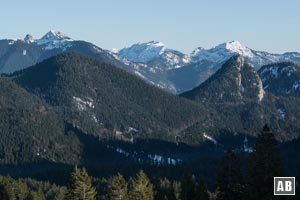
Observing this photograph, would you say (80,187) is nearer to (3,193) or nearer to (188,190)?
(188,190)

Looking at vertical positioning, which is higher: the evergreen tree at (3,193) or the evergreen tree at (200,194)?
the evergreen tree at (3,193)

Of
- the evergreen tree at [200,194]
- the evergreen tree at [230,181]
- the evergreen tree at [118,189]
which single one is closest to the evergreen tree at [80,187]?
the evergreen tree at [118,189]

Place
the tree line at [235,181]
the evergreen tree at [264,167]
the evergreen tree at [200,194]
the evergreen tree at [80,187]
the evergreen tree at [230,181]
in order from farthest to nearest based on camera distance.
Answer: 1. the evergreen tree at [200,194]
2. the evergreen tree at [80,187]
3. the evergreen tree at [230,181]
4. the tree line at [235,181]
5. the evergreen tree at [264,167]

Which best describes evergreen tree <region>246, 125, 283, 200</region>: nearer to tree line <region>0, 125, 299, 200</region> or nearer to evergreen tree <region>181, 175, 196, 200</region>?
tree line <region>0, 125, 299, 200</region>

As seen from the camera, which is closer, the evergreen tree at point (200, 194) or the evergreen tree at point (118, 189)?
the evergreen tree at point (200, 194)

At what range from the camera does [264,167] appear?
201 ft

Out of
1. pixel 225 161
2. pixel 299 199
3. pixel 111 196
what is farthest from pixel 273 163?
pixel 299 199

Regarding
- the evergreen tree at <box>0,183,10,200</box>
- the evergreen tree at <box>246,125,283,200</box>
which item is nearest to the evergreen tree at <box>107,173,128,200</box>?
the evergreen tree at <box>246,125,283,200</box>

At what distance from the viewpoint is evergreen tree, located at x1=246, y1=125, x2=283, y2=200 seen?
61.2 metres

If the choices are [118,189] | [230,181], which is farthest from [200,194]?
[230,181]

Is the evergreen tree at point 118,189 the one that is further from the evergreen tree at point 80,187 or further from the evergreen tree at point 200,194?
the evergreen tree at point 200,194

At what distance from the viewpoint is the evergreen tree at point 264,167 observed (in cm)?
6119

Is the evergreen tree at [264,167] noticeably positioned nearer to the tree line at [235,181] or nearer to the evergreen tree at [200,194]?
the tree line at [235,181]

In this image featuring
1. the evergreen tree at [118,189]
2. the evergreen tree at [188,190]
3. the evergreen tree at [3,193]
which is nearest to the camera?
the evergreen tree at [118,189]
